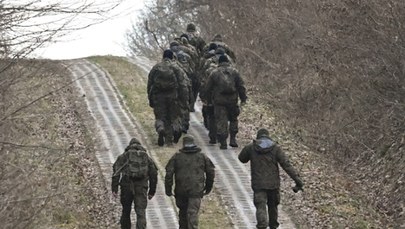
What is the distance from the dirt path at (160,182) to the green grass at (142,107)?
26 cm

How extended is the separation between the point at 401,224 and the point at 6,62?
9.88 m

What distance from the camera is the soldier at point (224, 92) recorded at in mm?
19667

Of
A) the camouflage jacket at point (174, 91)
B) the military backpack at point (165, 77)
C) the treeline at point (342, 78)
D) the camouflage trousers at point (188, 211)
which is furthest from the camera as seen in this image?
the treeline at point (342, 78)

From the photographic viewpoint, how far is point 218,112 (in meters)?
20.0

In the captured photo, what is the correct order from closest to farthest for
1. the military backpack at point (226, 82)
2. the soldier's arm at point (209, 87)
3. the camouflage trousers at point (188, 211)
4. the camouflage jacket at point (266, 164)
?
the camouflage trousers at point (188, 211) → the camouflage jacket at point (266, 164) → the military backpack at point (226, 82) → the soldier's arm at point (209, 87)

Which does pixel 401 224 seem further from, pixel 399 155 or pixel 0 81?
pixel 0 81

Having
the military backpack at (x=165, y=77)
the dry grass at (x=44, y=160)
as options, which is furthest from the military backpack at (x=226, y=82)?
the dry grass at (x=44, y=160)

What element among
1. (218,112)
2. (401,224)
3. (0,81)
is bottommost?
(401,224)

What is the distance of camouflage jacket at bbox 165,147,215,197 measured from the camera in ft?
45.0

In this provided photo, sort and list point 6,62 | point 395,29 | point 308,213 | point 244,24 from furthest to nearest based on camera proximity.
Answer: point 244,24 → point 395,29 → point 308,213 → point 6,62

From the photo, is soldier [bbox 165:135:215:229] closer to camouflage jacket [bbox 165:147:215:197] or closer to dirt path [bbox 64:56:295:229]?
camouflage jacket [bbox 165:147:215:197]

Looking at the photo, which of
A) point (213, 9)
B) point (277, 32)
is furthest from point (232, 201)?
point (213, 9)

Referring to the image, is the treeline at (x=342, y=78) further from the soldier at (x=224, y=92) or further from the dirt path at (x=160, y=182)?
the soldier at (x=224, y=92)

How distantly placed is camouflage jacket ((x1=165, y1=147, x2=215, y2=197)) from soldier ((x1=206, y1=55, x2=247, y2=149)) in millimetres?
6074
